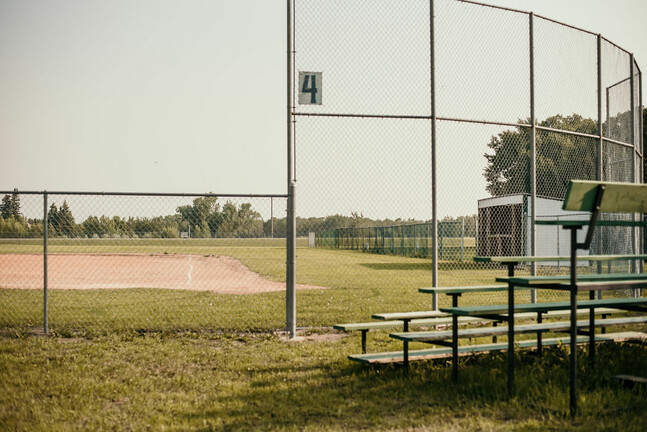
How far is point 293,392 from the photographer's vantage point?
502 cm

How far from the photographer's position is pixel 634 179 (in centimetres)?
1220

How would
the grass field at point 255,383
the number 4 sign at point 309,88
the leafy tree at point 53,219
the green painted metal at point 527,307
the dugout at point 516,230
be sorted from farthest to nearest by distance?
the dugout at point 516,230
the leafy tree at point 53,219
the number 4 sign at point 309,88
the green painted metal at point 527,307
the grass field at point 255,383

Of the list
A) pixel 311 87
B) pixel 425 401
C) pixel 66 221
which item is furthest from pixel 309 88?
pixel 425 401

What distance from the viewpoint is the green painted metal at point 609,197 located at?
4.22m

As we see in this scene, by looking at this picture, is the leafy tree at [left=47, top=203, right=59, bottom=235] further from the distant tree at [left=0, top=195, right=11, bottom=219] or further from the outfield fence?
the outfield fence

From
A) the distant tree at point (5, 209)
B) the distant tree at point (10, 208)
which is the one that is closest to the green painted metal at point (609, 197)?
the distant tree at point (10, 208)

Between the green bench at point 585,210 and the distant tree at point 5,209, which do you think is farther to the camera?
the distant tree at point 5,209

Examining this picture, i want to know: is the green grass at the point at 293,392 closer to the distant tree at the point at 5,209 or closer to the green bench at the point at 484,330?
the green bench at the point at 484,330

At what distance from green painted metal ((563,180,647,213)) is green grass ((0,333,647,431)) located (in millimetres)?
1404

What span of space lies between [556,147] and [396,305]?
4424 millimetres

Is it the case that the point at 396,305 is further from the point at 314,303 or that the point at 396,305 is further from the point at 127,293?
the point at 127,293

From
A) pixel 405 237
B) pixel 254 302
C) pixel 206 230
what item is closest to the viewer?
pixel 206 230

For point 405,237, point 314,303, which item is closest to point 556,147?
point 314,303

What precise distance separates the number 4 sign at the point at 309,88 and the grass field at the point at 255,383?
254 cm
